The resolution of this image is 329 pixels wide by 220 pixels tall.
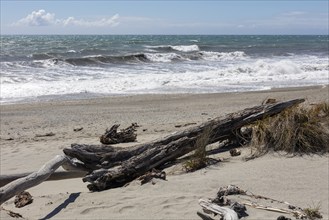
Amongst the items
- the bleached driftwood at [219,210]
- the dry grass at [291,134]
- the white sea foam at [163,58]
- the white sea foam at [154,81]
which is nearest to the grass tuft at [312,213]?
the bleached driftwood at [219,210]

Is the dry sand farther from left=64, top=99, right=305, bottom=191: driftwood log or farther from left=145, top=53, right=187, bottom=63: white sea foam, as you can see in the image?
left=145, top=53, right=187, bottom=63: white sea foam

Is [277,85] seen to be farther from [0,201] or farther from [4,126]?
[0,201]

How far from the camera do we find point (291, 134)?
21.4 ft

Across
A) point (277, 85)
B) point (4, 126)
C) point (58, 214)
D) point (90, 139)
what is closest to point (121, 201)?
point (58, 214)

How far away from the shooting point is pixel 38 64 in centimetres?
2591

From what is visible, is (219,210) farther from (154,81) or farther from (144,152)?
(154,81)

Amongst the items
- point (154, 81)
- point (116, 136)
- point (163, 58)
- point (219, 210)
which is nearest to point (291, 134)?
point (219, 210)

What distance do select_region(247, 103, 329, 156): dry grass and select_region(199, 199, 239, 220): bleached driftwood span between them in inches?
91.6

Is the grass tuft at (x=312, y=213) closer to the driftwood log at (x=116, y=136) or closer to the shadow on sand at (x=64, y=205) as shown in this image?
the shadow on sand at (x=64, y=205)

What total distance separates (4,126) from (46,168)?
17.3 feet

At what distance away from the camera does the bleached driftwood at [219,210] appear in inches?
154

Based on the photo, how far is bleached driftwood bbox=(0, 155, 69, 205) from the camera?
4.52 meters

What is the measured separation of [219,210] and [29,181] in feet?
6.86

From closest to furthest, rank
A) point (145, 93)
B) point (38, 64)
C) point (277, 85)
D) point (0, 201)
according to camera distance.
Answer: point (0, 201)
point (145, 93)
point (277, 85)
point (38, 64)
